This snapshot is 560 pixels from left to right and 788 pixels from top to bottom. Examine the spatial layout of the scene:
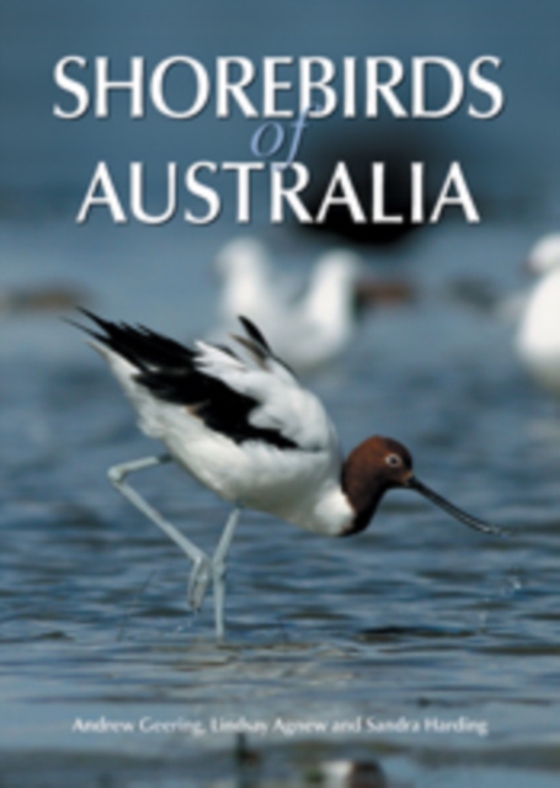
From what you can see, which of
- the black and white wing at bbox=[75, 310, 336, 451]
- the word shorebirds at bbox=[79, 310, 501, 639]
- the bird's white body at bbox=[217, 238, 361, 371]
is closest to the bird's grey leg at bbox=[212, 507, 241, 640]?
the word shorebirds at bbox=[79, 310, 501, 639]

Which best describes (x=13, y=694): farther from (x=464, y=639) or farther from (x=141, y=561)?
(x=141, y=561)

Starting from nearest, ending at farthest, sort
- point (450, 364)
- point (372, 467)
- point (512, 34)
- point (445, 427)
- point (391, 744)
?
point (391, 744), point (372, 467), point (445, 427), point (450, 364), point (512, 34)

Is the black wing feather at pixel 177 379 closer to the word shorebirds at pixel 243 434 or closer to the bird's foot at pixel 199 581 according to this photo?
the word shorebirds at pixel 243 434

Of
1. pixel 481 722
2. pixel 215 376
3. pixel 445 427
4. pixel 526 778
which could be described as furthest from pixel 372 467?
pixel 445 427

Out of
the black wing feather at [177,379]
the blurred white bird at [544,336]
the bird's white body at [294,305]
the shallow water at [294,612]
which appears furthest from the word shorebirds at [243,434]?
the bird's white body at [294,305]

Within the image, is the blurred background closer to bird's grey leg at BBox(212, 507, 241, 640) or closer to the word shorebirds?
bird's grey leg at BBox(212, 507, 241, 640)

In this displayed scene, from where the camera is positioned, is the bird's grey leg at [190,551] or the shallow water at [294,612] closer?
the shallow water at [294,612]
